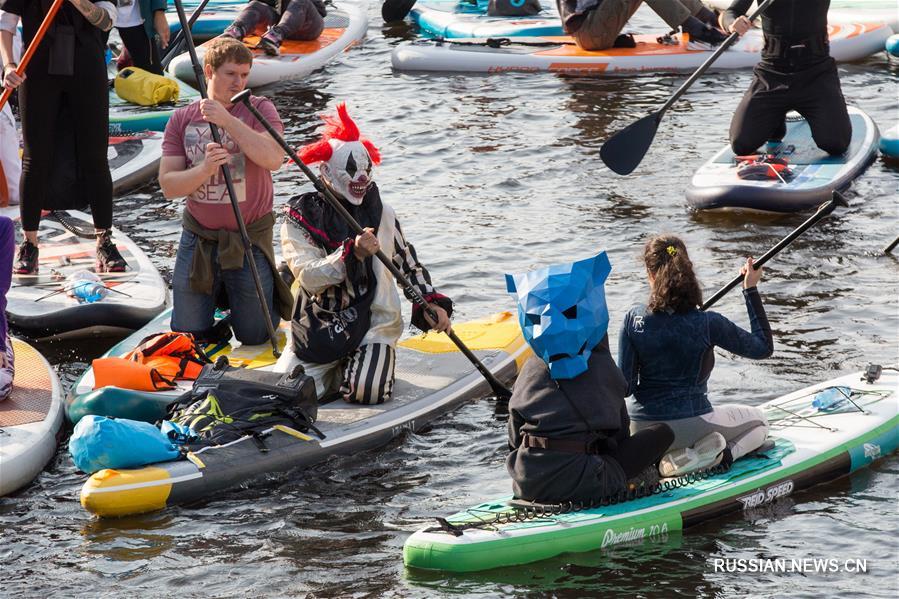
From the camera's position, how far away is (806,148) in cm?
1020

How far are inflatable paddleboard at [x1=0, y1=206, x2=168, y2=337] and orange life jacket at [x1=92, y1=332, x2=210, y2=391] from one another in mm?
781

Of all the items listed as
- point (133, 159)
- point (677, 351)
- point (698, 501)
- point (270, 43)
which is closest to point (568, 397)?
point (677, 351)

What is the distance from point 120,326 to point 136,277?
51 cm

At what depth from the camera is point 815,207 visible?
9.56 meters

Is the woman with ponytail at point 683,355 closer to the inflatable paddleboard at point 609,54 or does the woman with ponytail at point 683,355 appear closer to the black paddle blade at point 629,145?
the black paddle blade at point 629,145

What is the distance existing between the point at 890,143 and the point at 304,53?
21.7ft

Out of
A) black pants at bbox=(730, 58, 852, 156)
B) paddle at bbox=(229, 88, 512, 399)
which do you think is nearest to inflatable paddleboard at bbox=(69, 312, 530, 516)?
paddle at bbox=(229, 88, 512, 399)

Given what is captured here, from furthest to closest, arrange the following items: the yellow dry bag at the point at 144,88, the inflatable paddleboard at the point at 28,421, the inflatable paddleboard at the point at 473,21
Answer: the inflatable paddleboard at the point at 473,21 → the yellow dry bag at the point at 144,88 → the inflatable paddleboard at the point at 28,421

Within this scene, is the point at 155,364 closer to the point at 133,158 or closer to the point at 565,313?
the point at 565,313

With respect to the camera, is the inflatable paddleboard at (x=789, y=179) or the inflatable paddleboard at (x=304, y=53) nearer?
the inflatable paddleboard at (x=789, y=179)

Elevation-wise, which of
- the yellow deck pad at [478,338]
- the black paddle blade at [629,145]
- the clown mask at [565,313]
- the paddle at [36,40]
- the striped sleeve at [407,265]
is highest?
the paddle at [36,40]

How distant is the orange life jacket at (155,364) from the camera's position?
21.7 ft

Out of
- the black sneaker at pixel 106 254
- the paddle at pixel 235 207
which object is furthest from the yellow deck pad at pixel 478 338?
the black sneaker at pixel 106 254

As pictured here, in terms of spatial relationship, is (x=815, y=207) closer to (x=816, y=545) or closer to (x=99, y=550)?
(x=816, y=545)
